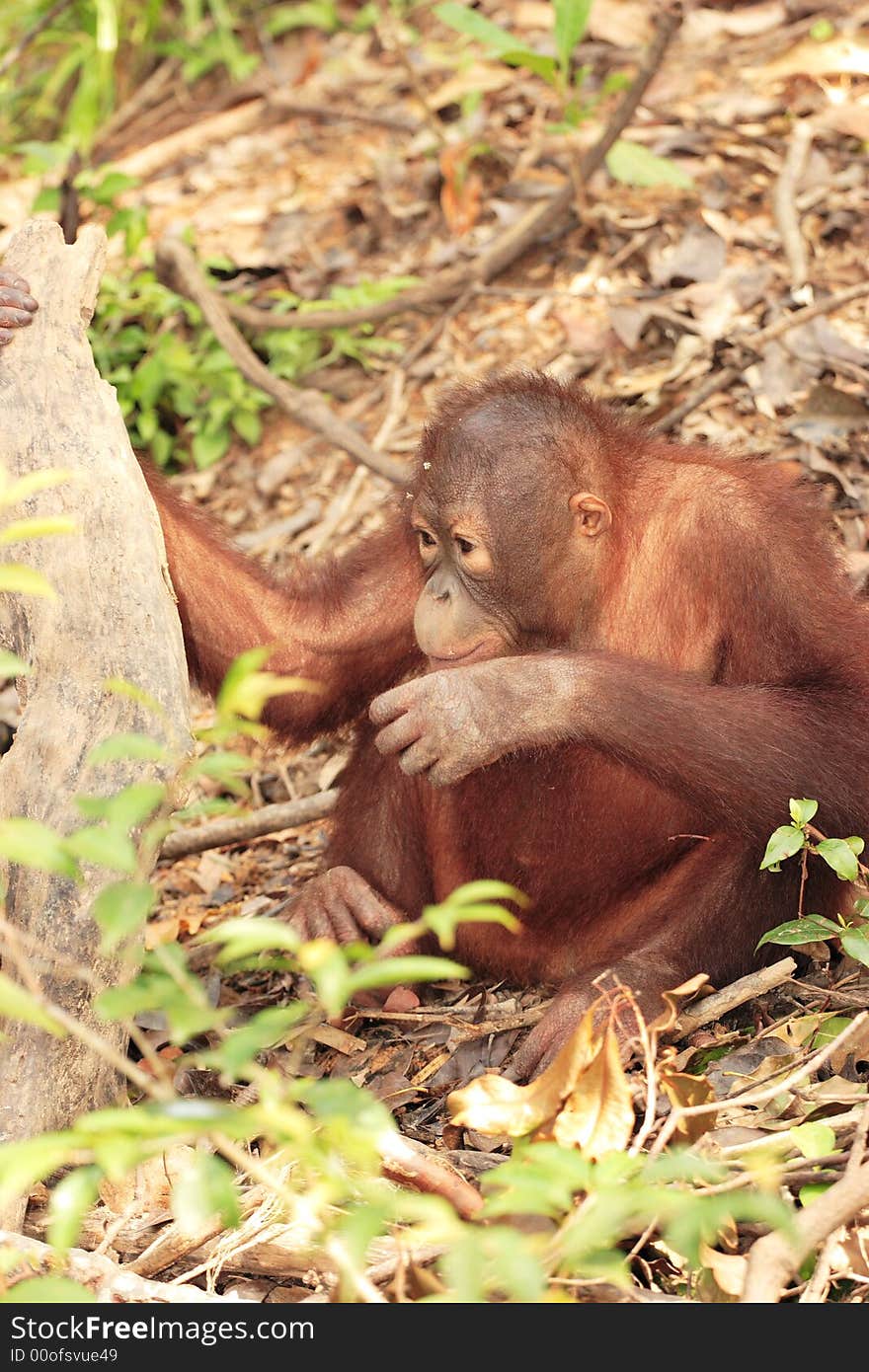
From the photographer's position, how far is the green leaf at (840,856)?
10.7 ft

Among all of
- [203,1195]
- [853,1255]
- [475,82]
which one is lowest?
[853,1255]

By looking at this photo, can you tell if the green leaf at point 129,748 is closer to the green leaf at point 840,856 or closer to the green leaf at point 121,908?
the green leaf at point 121,908

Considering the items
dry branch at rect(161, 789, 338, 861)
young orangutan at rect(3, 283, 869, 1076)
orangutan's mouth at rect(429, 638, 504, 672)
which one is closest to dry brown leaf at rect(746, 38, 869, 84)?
young orangutan at rect(3, 283, 869, 1076)

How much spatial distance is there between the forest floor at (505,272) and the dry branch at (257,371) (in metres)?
0.42

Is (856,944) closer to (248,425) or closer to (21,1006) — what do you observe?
(21,1006)

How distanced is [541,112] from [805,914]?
4.75 meters

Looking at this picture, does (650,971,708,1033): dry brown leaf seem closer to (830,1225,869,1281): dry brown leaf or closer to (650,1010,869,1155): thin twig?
(650,1010,869,1155): thin twig

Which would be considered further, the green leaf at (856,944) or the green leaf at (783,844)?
the green leaf at (783,844)

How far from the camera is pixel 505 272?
22.1 ft

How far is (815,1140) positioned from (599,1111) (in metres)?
0.37

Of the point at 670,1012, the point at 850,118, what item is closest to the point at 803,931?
the point at 670,1012

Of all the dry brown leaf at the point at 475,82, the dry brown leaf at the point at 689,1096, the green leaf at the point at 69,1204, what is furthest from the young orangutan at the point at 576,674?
the dry brown leaf at the point at 475,82

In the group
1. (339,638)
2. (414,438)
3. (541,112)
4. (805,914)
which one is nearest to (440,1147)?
(805,914)

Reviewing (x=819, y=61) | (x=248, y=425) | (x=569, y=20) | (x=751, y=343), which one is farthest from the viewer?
(x=819, y=61)
